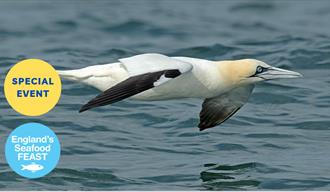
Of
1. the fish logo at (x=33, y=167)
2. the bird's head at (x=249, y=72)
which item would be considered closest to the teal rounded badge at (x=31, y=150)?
the fish logo at (x=33, y=167)

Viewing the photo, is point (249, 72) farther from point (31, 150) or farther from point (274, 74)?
point (31, 150)

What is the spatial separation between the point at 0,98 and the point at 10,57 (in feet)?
14.7

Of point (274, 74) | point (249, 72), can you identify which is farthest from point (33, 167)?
point (274, 74)


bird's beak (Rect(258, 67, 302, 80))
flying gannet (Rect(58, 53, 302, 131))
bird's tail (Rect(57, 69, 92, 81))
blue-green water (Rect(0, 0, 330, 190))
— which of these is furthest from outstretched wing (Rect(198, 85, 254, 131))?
bird's tail (Rect(57, 69, 92, 81))

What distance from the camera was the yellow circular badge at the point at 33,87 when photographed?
13594mm

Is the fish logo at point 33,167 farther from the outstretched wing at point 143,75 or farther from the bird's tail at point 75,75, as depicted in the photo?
the bird's tail at point 75,75

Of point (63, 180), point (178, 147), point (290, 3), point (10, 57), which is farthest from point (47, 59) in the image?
point (290, 3)

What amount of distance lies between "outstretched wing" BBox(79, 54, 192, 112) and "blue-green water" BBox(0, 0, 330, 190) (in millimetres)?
1515

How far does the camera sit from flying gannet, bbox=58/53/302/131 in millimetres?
13922

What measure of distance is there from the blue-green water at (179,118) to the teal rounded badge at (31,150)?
0.58 m

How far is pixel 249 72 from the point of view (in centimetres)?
1553

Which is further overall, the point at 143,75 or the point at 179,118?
the point at 179,118

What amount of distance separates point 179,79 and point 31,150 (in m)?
2.36

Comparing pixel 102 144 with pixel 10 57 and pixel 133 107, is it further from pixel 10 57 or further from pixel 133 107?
pixel 10 57
